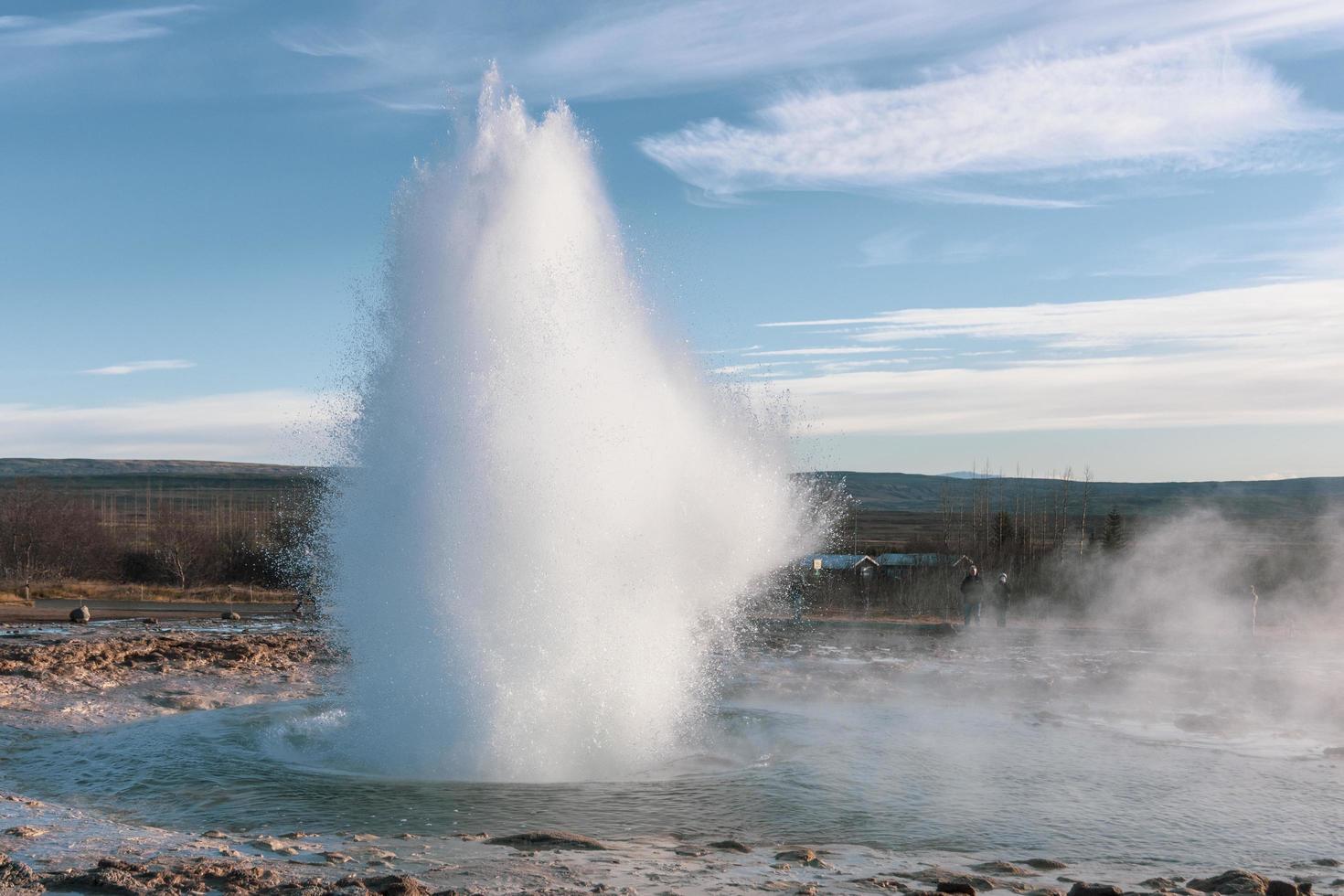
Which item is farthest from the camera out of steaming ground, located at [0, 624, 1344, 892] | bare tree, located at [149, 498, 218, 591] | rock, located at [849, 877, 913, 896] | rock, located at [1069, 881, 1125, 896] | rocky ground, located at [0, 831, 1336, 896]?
bare tree, located at [149, 498, 218, 591]

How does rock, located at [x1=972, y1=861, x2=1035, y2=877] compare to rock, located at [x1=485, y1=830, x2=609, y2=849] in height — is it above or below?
above

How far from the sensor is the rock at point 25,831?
8.60 metres

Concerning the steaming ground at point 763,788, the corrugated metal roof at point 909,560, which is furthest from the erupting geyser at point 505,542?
the corrugated metal roof at point 909,560

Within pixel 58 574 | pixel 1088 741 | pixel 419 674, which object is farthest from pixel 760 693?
pixel 58 574

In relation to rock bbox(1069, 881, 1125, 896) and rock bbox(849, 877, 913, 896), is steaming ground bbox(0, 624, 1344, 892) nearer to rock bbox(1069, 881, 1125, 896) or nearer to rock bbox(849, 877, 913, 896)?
rock bbox(849, 877, 913, 896)

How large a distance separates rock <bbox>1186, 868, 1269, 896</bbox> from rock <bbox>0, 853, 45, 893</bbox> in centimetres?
722

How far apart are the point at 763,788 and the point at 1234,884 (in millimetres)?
4295

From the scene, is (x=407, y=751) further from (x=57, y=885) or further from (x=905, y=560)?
(x=905, y=560)

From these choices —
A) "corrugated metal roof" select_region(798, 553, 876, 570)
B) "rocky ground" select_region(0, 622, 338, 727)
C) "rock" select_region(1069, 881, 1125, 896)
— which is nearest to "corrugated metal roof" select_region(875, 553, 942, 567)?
"corrugated metal roof" select_region(798, 553, 876, 570)

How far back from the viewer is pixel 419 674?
1225 centimetres

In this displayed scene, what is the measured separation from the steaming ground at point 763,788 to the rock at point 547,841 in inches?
8.0

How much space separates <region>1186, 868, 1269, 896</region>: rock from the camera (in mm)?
7814

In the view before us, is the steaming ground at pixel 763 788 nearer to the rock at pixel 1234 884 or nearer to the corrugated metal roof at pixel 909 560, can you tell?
the rock at pixel 1234 884

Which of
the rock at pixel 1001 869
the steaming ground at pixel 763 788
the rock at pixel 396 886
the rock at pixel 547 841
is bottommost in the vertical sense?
the steaming ground at pixel 763 788
